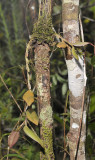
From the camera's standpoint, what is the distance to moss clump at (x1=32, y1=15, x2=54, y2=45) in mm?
705

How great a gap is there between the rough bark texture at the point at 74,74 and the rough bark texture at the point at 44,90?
0.35 feet

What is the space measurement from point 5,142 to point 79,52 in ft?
3.26

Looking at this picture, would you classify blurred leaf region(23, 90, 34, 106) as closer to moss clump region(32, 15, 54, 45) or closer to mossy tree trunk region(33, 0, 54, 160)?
mossy tree trunk region(33, 0, 54, 160)

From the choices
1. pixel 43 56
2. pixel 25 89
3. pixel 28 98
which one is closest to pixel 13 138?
pixel 28 98

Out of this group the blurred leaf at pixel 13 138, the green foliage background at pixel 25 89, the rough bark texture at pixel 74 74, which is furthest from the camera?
the green foliage background at pixel 25 89

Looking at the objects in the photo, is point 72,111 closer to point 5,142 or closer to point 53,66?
point 5,142

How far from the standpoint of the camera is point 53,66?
5.96ft

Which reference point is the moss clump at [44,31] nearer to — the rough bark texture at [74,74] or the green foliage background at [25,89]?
the rough bark texture at [74,74]

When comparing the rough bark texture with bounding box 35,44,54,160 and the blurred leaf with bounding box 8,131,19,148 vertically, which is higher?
the rough bark texture with bounding box 35,44,54,160

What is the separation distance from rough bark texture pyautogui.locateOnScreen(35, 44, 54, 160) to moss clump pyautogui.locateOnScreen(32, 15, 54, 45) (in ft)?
0.07

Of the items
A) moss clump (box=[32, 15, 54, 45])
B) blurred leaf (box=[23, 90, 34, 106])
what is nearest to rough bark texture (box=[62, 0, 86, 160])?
moss clump (box=[32, 15, 54, 45])

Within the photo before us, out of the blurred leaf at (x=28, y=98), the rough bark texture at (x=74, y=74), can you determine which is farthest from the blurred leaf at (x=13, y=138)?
the rough bark texture at (x=74, y=74)

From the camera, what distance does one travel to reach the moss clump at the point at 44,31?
705 millimetres

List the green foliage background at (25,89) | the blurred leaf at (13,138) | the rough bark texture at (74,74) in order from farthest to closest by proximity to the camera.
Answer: the green foliage background at (25,89) → the rough bark texture at (74,74) → the blurred leaf at (13,138)
